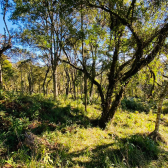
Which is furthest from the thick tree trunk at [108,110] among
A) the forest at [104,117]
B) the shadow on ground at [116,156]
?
the shadow on ground at [116,156]

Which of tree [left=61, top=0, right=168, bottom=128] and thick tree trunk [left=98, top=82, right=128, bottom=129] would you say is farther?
thick tree trunk [left=98, top=82, right=128, bottom=129]

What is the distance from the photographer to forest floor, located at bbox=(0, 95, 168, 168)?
3070 millimetres

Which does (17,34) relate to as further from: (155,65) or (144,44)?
(155,65)

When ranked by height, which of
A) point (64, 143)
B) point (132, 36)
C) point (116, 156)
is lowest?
point (116, 156)

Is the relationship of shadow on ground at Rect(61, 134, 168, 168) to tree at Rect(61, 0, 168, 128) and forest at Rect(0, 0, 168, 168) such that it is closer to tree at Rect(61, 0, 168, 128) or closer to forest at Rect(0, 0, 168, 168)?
forest at Rect(0, 0, 168, 168)

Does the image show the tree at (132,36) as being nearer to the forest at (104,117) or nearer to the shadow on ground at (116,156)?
the forest at (104,117)

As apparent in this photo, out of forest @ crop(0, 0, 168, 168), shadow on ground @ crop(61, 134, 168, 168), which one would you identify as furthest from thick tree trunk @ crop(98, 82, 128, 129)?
shadow on ground @ crop(61, 134, 168, 168)

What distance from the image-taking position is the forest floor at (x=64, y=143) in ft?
10.1

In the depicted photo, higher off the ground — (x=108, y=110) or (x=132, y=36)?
(x=132, y=36)

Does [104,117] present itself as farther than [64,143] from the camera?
Yes

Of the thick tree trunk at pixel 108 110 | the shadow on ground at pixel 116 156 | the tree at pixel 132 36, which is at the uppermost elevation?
the tree at pixel 132 36

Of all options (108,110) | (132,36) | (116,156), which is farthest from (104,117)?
(132,36)

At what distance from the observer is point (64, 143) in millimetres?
3939

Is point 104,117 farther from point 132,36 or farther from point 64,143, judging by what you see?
point 132,36
